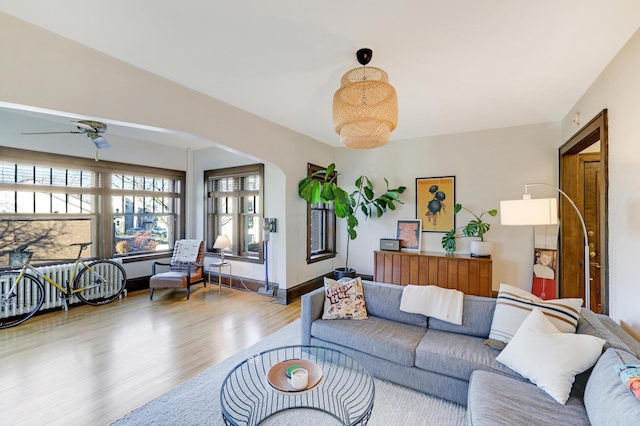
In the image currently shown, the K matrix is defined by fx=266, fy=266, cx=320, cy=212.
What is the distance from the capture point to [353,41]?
2.07m

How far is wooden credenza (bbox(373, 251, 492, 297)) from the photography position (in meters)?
3.84

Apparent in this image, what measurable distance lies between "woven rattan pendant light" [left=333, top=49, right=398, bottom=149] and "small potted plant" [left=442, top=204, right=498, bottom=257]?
8.60 feet

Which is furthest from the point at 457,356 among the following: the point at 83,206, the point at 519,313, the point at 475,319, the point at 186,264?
the point at 83,206

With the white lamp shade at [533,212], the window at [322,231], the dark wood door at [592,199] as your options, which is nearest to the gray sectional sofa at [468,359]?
the white lamp shade at [533,212]

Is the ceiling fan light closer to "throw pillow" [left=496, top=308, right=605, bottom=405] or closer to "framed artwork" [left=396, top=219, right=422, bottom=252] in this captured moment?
"throw pillow" [left=496, top=308, right=605, bottom=405]

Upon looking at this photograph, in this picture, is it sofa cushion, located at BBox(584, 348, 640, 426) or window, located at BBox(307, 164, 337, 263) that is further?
window, located at BBox(307, 164, 337, 263)

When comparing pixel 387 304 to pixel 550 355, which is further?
pixel 387 304

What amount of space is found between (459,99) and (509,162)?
5.55 ft

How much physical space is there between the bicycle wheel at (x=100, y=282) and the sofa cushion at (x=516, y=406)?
16.8 feet

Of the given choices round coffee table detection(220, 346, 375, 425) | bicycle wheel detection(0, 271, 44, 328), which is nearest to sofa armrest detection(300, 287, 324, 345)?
round coffee table detection(220, 346, 375, 425)

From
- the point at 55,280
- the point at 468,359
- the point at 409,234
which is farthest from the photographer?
the point at 409,234

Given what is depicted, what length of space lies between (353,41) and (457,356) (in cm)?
251

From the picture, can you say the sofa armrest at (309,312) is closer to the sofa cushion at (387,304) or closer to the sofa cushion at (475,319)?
the sofa cushion at (387,304)

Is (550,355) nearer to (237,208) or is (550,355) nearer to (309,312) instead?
(309,312)
